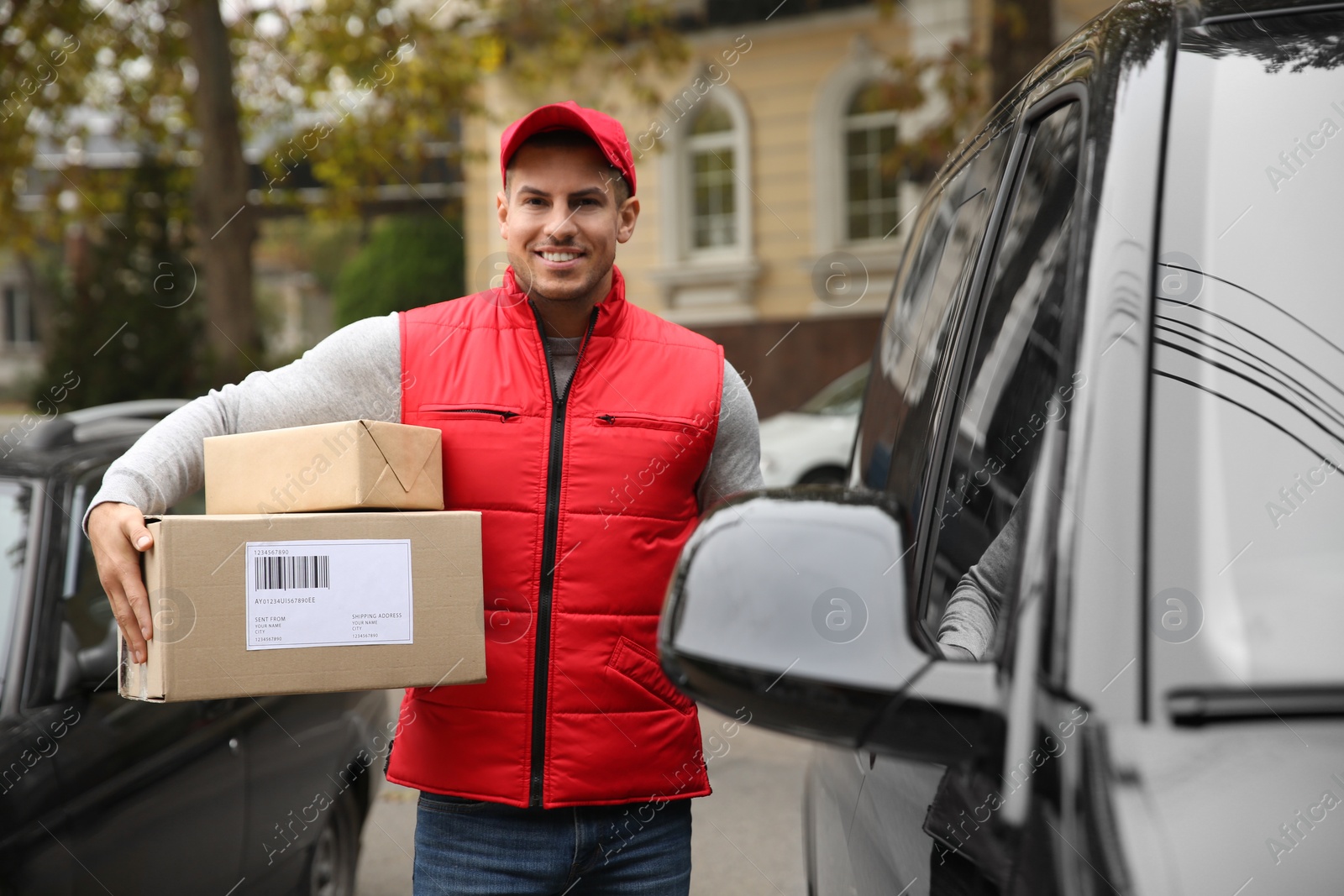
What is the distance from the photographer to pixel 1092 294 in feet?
4.17

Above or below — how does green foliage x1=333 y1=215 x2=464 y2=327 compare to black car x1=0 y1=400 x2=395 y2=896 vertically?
above

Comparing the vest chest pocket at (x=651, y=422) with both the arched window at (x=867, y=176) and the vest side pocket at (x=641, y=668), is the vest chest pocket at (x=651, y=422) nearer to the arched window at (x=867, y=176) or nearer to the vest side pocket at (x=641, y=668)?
the vest side pocket at (x=641, y=668)

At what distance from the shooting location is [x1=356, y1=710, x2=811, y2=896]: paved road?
473 centimetres

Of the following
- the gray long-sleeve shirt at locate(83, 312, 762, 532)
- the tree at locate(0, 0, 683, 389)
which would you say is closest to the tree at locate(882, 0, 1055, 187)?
the tree at locate(0, 0, 683, 389)

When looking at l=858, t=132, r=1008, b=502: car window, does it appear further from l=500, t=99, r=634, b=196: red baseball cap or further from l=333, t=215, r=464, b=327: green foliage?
l=333, t=215, r=464, b=327: green foliage

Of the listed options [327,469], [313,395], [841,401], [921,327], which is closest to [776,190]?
[841,401]

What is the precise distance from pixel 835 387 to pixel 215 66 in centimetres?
610

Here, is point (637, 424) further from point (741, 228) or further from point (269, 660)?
point (741, 228)

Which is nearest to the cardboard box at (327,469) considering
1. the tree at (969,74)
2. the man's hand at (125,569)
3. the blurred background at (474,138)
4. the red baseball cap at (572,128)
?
the man's hand at (125,569)

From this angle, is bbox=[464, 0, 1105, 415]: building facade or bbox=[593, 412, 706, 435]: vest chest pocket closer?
bbox=[593, 412, 706, 435]: vest chest pocket

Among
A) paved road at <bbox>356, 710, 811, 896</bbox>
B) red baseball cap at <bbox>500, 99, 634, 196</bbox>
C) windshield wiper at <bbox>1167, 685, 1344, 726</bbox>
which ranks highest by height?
red baseball cap at <bbox>500, 99, 634, 196</bbox>

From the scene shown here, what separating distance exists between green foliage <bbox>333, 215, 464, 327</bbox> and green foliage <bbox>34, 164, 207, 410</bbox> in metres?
7.20

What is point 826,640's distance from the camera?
121 cm

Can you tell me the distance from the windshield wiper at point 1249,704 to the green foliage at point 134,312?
58.8 ft
